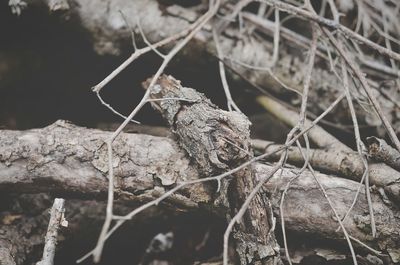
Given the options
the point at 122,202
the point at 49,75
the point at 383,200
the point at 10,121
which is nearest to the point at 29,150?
the point at 122,202

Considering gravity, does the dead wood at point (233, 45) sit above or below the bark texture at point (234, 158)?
above

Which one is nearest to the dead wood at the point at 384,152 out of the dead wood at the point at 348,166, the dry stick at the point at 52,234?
the dead wood at the point at 348,166

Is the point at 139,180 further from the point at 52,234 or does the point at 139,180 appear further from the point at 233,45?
the point at 233,45

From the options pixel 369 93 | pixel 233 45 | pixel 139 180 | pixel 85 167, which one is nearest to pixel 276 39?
pixel 233 45

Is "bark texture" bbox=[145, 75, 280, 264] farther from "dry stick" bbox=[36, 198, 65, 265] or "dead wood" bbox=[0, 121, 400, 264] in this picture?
"dry stick" bbox=[36, 198, 65, 265]

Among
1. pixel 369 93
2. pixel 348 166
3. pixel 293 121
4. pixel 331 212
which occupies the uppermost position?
pixel 293 121

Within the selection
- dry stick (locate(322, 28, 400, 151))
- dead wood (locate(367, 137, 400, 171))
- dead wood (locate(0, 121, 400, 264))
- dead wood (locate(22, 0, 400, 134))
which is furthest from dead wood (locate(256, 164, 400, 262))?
dead wood (locate(22, 0, 400, 134))

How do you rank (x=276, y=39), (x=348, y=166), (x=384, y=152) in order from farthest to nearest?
(x=276, y=39), (x=348, y=166), (x=384, y=152)

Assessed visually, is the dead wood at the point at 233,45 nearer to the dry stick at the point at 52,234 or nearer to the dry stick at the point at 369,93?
the dry stick at the point at 369,93
